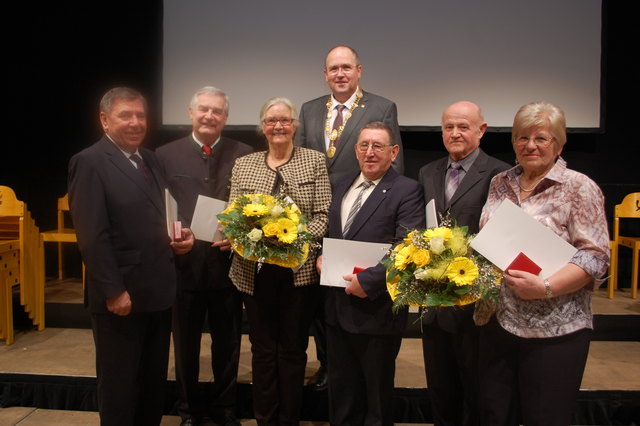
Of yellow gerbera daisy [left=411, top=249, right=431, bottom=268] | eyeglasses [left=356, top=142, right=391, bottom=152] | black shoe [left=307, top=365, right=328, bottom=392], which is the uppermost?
eyeglasses [left=356, top=142, right=391, bottom=152]

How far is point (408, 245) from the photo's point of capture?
70.6 inches

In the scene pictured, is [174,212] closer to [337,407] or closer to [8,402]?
[337,407]

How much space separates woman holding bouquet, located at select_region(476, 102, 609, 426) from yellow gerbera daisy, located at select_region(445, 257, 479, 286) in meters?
0.12

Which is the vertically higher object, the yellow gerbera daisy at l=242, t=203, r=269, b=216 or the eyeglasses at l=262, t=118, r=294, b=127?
the eyeglasses at l=262, t=118, r=294, b=127

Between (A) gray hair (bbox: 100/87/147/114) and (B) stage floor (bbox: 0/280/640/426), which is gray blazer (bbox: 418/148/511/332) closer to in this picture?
(B) stage floor (bbox: 0/280/640/426)

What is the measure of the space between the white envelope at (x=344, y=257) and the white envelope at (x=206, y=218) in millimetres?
612

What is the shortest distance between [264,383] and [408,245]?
3.61 feet

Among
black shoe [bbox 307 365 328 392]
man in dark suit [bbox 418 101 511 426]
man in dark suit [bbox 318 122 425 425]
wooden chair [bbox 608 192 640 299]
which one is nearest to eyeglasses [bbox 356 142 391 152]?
man in dark suit [bbox 318 122 425 425]

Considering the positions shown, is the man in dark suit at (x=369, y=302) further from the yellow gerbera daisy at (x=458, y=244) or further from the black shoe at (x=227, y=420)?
the black shoe at (x=227, y=420)

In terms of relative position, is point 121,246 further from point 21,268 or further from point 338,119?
point 21,268

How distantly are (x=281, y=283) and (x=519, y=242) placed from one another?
1.14 metres

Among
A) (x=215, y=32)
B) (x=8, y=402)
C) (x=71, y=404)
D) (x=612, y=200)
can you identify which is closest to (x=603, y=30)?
(x=612, y=200)

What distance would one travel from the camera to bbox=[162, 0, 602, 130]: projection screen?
4641 millimetres

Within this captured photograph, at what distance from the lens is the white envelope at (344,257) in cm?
203
